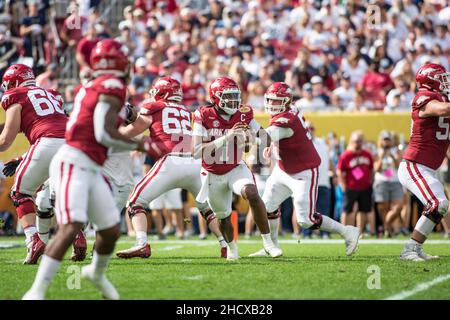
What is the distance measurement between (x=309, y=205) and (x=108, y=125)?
146 inches

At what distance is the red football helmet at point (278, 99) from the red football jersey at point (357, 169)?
4.59 metres

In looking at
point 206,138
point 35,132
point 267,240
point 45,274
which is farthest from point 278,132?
point 45,274

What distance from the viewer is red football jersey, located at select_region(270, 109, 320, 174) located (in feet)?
30.6

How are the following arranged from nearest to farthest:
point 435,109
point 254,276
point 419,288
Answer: point 419,288 < point 254,276 < point 435,109

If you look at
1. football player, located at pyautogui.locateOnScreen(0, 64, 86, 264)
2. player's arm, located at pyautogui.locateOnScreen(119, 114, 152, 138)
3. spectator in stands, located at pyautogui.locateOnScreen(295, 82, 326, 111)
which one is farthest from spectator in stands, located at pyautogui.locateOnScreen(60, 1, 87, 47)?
football player, located at pyautogui.locateOnScreen(0, 64, 86, 264)

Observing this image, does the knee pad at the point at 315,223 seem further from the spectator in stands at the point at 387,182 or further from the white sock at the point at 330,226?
the spectator in stands at the point at 387,182

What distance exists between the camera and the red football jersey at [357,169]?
1370cm

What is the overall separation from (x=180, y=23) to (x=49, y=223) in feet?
32.4

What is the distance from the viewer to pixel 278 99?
9.27 meters

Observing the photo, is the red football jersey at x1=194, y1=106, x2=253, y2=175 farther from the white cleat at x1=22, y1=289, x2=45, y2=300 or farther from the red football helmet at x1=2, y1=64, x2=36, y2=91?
the white cleat at x1=22, y1=289, x2=45, y2=300

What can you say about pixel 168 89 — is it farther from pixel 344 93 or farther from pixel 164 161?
pixel 344 93

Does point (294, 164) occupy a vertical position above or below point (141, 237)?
above

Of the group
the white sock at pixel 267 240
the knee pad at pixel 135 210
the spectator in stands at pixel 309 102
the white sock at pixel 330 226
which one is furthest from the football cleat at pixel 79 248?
the spectator in stands at pixel 309 102
